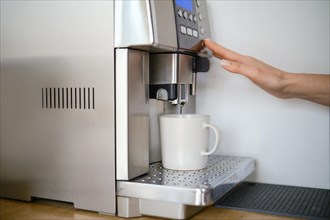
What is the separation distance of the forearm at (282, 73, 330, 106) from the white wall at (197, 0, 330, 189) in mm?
71

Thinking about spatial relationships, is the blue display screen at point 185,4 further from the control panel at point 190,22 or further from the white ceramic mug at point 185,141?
the white ceramic mug at point 185,141

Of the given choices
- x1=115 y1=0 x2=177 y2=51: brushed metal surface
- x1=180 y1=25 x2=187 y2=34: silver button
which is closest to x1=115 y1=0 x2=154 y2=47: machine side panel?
x1=115 y1=0 x2=177 y2=51: brushed metal surface

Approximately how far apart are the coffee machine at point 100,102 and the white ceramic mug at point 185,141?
26mm

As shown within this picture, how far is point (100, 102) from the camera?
24.9 inches

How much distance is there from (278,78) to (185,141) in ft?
0.76

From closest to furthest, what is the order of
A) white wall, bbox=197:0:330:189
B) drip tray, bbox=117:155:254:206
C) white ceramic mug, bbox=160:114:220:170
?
drip tray, bbox=117:155:254:206 → white ceramic mug, bbox=160:114:220:170 → white wall, bbox=197:0:330:189

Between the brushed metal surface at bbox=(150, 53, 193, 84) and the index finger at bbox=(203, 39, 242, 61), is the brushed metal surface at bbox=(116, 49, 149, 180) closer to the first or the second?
the brushed metal surface at bbox=(150, 53, 193, 84)

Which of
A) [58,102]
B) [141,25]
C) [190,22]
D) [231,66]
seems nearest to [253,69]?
[231,66]

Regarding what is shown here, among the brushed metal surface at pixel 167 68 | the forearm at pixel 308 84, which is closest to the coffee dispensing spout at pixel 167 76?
the brushed metal surface at pixel 167 68

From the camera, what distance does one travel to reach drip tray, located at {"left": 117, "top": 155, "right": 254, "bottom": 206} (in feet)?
1.85

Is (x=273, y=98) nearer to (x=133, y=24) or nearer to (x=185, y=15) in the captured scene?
(x=185, y=15)

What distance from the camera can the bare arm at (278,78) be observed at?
0.72 meters

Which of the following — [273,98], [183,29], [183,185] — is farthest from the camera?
[273,98]

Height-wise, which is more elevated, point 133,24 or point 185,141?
point 133,24
